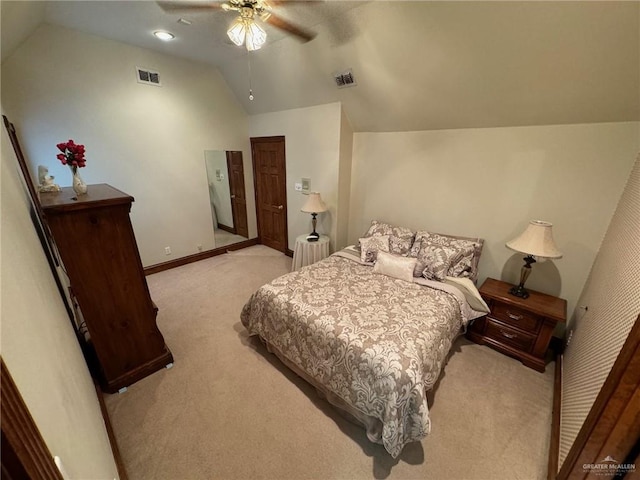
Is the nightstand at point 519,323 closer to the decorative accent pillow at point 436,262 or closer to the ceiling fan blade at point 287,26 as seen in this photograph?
the decorative accent pillow at point 436,262

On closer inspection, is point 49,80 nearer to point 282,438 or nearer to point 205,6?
point 205,6

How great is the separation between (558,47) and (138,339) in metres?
3.63

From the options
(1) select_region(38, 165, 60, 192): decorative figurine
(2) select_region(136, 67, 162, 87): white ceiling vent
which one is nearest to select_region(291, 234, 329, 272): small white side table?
(1) select_region(38, 165, 60, 192): decorative figurine

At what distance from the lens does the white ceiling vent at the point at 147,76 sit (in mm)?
3041

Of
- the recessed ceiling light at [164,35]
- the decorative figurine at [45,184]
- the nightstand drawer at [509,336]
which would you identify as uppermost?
the recessed ceiling light at [164,35]

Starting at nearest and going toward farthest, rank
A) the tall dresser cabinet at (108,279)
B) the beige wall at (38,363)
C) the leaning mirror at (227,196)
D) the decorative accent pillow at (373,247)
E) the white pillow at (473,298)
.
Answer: the beige wall at (38,363), the tall dresser cabinet at (108,279), the white pillow at (473,298), the decorative accent pillow at (373,247), the leaning mirror at (227,196)

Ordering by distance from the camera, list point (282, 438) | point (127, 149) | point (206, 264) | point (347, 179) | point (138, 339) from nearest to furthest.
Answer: point (282, 438)
point (138, 339)
point (127, 149)
point (347, 179)
point (206, 264)

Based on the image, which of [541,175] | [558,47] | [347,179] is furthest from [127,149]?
[541,175]

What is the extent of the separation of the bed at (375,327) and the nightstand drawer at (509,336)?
236 mm

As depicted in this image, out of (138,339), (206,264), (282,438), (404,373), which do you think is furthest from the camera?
(206,264)

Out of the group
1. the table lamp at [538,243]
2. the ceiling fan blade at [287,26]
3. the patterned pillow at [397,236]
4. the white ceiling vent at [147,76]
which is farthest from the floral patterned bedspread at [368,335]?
the white ceiling vent at [147,76]

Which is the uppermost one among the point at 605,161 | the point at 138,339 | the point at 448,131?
the point at 448,131

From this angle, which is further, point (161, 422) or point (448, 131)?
point (448, 131)

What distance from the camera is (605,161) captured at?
198 cm
